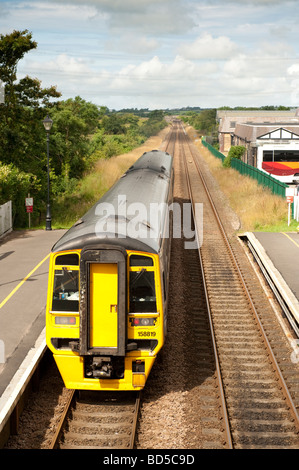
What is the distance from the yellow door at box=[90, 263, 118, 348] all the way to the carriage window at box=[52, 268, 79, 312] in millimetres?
402

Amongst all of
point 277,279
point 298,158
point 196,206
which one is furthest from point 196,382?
point 298,158

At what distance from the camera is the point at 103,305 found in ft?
27.8

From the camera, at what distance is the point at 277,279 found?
14.2 meters

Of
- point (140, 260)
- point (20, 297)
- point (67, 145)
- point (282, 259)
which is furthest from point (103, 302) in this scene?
point (67, 145)

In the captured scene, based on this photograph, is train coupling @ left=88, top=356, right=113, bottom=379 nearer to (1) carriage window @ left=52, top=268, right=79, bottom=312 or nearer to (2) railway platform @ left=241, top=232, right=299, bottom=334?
(1) carriage window @ left=52, top=268, right=79, bottom=312

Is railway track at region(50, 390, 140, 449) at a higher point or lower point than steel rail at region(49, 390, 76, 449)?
lower

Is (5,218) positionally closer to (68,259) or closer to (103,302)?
(68,259)

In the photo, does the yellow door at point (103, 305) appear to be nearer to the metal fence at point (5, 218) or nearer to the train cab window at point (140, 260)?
the train cab window at point (140, 260)

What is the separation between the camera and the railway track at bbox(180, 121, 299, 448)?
8.41m

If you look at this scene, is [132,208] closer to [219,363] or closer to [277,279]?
[219,363]

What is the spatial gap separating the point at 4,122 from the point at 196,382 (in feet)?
62.5

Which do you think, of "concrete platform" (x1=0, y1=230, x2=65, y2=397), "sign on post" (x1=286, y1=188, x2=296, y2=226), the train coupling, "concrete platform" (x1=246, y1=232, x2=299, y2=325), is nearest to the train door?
the train coupling

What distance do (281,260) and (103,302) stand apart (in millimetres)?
9429

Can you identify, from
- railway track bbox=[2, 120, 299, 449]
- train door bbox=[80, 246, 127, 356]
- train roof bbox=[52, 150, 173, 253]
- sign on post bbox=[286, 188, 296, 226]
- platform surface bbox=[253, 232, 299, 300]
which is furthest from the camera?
sign on post bbox=[286, 188, 296, 226]
